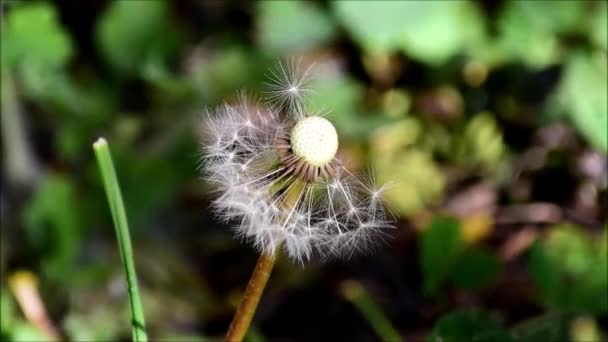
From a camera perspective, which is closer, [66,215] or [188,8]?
[66,215]

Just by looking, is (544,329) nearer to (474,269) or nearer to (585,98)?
(474,269)

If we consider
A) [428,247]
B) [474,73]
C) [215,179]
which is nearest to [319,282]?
[428,247]

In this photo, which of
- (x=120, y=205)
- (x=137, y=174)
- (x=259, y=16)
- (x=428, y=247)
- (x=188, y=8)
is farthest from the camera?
(x=188, y=8)

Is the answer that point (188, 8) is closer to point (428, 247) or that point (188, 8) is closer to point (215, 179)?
point (428, 247)

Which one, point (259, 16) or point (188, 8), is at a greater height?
point (188, 8)

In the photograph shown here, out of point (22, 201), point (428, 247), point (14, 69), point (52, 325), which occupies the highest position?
point (14, 69)

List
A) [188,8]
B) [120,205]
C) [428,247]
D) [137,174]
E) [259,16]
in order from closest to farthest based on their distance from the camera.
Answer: [120,205] → [428,247] → [137,174] → [259,16] → [188,8]

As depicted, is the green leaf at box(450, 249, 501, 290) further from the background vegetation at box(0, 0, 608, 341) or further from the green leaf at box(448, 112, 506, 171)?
the green leaf at box(448, 112, 506, 171)
